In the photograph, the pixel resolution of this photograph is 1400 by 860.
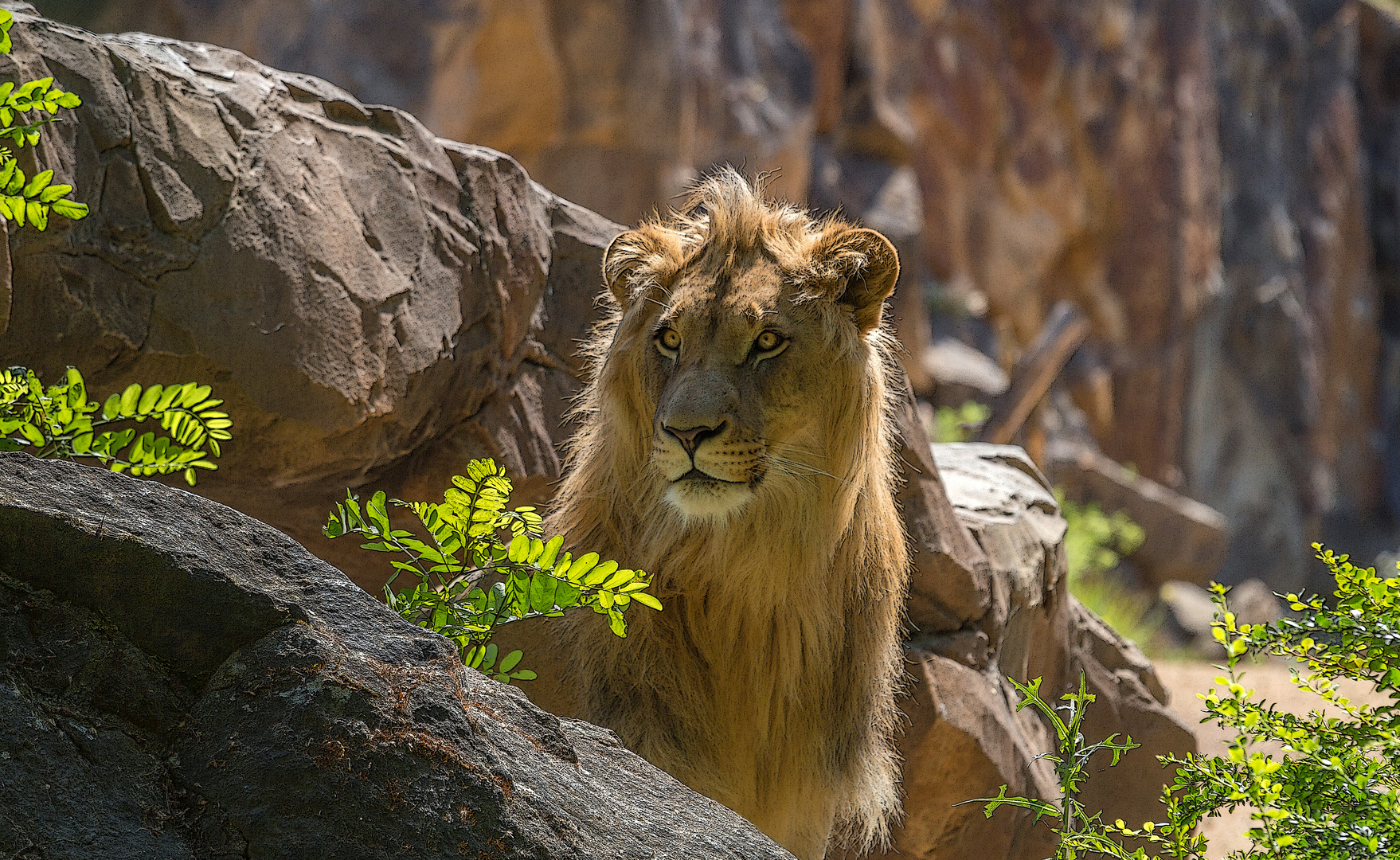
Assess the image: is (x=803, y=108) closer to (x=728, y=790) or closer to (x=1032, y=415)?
(x=1032, y=415)

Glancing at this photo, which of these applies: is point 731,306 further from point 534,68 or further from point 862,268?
point 534,68

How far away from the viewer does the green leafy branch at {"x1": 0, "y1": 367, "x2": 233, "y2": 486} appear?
226 centimetres

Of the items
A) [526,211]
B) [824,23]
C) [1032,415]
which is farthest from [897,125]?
[526,211]

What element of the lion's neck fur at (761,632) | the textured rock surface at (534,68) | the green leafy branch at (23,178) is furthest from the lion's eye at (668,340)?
the textured rock surface at (534,68)

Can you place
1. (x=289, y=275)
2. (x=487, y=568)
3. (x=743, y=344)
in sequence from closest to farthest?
(x=487, y=568) < (x=743, y=344) < (x=289, y=275)

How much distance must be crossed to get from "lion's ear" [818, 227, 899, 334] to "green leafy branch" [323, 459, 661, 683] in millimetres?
1114

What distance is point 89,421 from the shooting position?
240 cm

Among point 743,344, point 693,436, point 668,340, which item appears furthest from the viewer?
point 668,340

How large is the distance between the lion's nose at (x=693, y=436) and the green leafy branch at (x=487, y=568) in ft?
1.51

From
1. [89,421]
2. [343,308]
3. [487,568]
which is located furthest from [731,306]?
[89,421]

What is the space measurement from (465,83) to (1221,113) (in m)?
15.0

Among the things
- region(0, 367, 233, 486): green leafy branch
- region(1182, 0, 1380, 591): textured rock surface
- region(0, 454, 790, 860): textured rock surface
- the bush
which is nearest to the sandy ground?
the bush

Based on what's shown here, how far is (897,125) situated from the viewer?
14.4 metres

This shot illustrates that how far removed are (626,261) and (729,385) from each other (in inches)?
25.1
